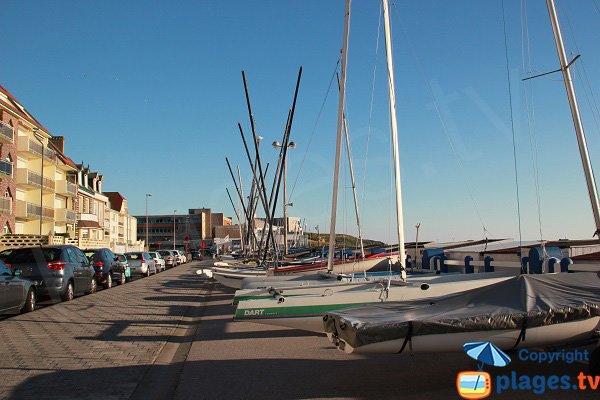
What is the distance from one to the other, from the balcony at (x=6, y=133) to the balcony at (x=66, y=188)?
11.8m

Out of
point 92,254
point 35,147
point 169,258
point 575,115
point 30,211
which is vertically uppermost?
point 35,147

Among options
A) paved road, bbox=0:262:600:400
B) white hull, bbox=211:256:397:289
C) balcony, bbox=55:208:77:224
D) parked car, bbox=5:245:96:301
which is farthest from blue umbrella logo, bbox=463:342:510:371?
balcony, bbox=55:208:77:224

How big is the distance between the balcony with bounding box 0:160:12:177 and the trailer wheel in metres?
41.4

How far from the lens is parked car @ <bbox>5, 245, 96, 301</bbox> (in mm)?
15742

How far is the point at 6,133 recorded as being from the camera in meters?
40.5

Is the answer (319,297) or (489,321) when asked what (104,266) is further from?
(489,321)

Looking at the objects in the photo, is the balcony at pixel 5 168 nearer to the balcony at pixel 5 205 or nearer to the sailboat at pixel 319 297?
the balcony at pixel 5 205

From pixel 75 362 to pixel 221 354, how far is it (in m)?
2.22

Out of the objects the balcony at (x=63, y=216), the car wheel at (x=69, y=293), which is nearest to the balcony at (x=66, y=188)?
the balcony at (x=63, y=216)

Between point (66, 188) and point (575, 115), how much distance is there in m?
51.2

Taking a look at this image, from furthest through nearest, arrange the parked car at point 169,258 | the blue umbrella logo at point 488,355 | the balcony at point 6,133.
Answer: the parked car at point 169,258, the balcony at point 6,133, the blue umbrella logo at point 488,355

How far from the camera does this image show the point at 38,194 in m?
49.7

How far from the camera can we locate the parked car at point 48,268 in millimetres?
15742

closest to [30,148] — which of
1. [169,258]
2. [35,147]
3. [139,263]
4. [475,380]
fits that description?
[35,147]
